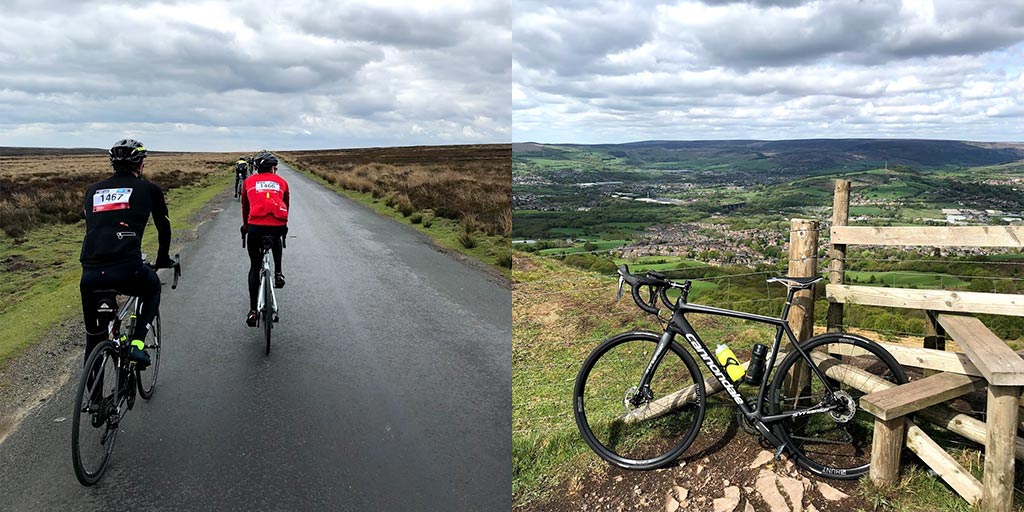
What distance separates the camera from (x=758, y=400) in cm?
412

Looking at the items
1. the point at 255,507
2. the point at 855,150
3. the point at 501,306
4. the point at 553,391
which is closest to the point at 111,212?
the point at 255,507

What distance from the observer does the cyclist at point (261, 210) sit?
6.21m

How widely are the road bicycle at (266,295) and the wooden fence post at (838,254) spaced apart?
4793mm

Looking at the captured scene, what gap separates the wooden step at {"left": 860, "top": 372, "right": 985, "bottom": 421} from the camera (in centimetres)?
351

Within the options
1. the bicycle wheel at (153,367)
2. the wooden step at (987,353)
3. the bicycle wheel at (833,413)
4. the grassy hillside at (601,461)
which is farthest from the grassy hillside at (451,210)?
the wooden step at (987,353)

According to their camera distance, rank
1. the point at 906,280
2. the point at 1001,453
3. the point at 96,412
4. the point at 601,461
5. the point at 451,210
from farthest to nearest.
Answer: the point at 451,210
the point at 906,280
the point at 601,461
the point at 96,412
the point at 1001,453

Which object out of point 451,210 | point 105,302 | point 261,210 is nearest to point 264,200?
point 261,210

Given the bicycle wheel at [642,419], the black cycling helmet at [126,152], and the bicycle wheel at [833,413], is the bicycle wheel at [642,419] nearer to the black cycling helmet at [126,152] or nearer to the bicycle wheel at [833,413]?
the bicycle wheel at [833,413]

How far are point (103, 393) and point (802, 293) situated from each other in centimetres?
454

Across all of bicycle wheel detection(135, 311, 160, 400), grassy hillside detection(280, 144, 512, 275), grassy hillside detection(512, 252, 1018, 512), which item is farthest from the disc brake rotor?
grassy hillside detection(280, 144, 512, 275)

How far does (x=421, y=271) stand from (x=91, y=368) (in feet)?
23.4

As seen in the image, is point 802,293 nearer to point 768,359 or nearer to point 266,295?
point 768,359

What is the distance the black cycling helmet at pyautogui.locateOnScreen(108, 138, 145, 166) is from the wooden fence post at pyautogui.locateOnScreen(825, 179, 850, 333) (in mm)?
4875

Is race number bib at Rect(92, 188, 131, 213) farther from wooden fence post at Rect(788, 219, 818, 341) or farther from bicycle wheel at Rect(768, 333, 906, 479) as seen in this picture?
wooden fence post at Rect(788, 219, 818, 341)
